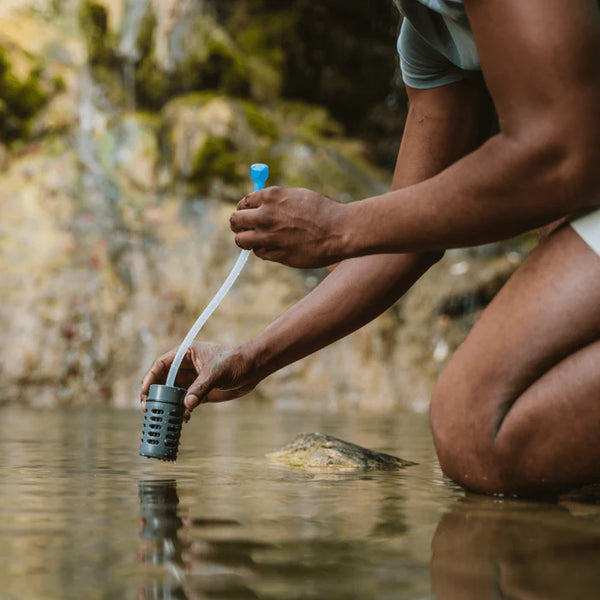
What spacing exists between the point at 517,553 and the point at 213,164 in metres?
7.68

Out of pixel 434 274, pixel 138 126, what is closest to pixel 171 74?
pixel 138 126

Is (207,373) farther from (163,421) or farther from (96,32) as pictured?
(96,32)

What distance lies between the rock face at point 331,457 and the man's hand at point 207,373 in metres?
0.27

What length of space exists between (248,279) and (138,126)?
7.26 feet

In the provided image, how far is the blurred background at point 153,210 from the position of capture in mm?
7070

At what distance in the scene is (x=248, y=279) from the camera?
25.1 feet

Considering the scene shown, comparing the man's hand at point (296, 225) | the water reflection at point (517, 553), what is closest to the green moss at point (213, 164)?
the man's hand at point (296, 225)

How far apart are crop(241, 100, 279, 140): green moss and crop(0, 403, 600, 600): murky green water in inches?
292

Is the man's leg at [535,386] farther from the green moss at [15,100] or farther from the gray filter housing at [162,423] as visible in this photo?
the green moss at [15,100]

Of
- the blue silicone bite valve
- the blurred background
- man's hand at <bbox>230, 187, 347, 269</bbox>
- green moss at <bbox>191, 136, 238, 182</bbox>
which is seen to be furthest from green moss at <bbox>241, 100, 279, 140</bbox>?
man's hand at <bbox>230, 187, 347, 269</bbox>

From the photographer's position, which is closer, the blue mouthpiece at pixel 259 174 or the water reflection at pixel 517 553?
the water reflection at pixel 517 553

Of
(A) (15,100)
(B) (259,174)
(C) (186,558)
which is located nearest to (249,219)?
(B) (259,174)

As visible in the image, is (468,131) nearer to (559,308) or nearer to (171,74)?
(559,308)

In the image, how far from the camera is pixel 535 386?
115 cm
